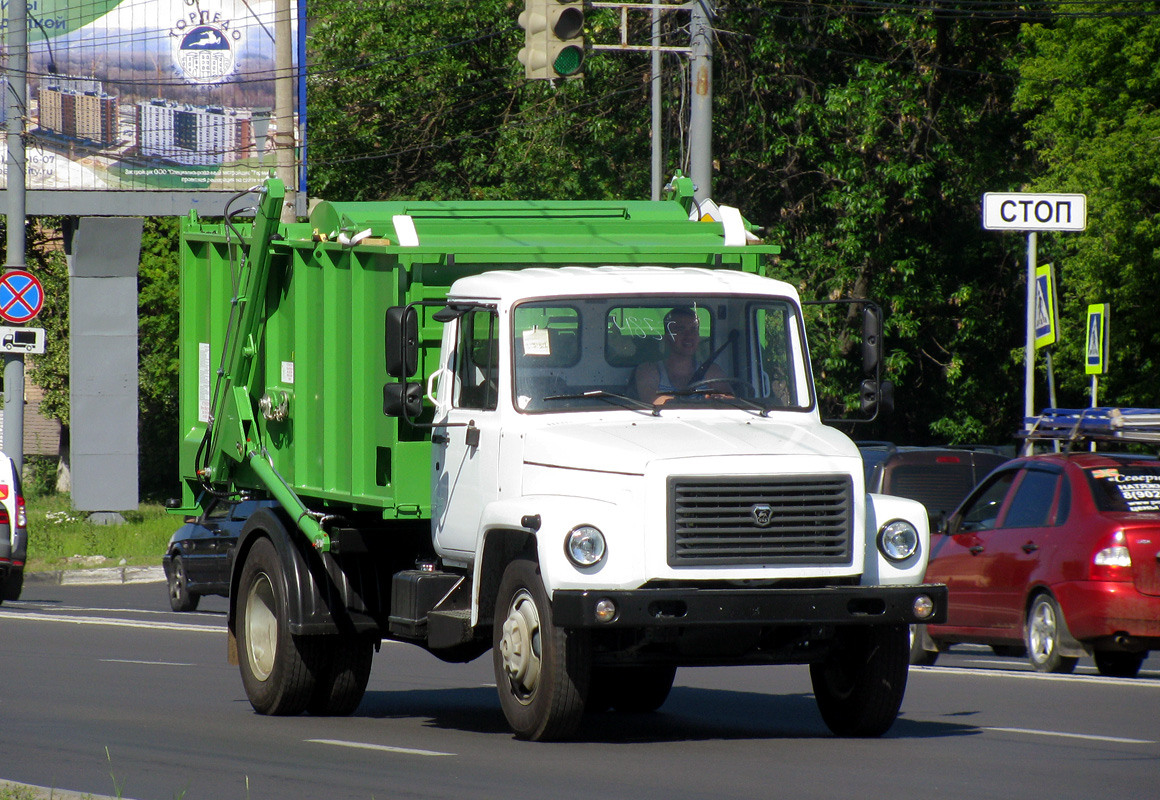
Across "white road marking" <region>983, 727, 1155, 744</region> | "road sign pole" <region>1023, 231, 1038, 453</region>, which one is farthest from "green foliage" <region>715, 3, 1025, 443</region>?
"white road marking" <region>983, 727, 1155, 744</region>

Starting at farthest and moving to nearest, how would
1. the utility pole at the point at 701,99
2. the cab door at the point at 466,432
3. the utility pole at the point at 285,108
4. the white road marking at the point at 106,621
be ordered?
1. the utility pole at the point at 285,108
2. the utility pole at the point at 701,99
3. the white road marking at the point at 106,621
4. the cab door at the point at 466,432

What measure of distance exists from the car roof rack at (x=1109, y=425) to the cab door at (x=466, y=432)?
553 cm

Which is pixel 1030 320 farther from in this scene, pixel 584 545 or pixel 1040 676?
pixel 584 545

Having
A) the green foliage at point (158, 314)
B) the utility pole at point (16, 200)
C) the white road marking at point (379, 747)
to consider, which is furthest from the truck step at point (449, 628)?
the green foliage at point (158, 314)

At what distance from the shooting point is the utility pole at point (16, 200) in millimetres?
25703

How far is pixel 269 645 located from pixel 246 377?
73.5 inches

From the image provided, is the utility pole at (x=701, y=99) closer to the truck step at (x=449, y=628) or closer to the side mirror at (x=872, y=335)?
the side mirror at (x=872, y=335)

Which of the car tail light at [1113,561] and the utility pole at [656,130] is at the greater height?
the utility pole at [656,130]

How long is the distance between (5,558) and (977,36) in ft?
58.6

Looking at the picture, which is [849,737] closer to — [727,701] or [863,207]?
[727,701]

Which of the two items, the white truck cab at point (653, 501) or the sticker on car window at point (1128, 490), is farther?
the sticker on car window at point (1128, 490)

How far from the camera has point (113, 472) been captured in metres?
29.6

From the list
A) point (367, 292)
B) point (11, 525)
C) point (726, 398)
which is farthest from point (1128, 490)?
point (11, 525)

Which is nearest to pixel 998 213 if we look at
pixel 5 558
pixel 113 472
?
pixel 5 558
